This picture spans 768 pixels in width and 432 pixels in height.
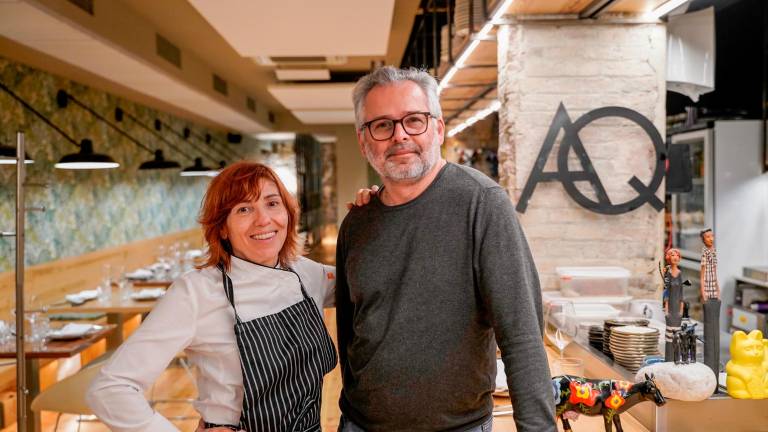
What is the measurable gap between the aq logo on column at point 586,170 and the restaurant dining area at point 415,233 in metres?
0.01

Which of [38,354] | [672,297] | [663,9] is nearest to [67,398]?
[38,354]

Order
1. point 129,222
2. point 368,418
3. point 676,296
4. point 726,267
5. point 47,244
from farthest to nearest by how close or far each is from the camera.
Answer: point 129,222 < point 47,244 < point 726,267 < point 676,296 < point 368,418

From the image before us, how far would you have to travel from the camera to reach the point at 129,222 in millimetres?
8594

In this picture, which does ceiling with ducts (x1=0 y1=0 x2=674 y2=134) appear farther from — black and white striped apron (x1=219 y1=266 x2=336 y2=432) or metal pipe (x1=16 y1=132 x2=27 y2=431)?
black and white striped apron (x1=219 y1=266 x2=336 y2=432)

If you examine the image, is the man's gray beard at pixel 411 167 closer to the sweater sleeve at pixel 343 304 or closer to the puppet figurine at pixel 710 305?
the sweater sleeve at pixel 343 304

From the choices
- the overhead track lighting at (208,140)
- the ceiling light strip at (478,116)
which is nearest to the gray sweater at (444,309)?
the ceiling light strip at (478,116)

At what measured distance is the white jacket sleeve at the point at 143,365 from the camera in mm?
1567

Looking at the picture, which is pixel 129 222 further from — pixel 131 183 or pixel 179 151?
pixel 179 151

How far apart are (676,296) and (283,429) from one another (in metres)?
1.32

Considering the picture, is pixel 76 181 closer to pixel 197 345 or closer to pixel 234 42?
pixel 234 42

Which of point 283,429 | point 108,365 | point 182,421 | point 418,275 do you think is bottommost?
point 182,421

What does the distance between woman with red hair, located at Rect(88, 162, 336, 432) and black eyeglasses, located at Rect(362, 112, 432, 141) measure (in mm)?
450

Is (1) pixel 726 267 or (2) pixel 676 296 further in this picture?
(1) pixel 726 267

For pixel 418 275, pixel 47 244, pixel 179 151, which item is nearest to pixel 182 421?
pixel 47 244
